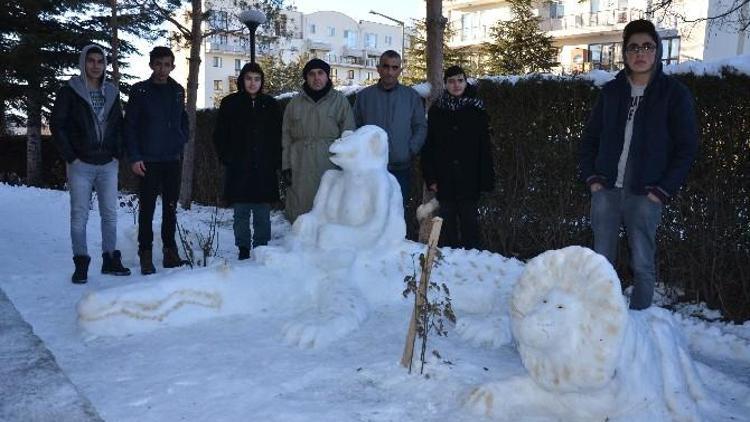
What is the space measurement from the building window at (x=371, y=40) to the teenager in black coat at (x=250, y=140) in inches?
2474

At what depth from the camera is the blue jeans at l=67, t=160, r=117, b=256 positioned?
494 cm

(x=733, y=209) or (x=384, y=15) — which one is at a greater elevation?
(x=384, y=15)

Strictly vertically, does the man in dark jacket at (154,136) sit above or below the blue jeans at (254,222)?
above

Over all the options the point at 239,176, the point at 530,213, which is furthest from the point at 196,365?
the point at 530,213

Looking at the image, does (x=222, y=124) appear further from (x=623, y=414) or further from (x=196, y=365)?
(x=623, y=414)

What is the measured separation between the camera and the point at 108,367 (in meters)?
3.18

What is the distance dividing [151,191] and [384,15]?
21.3m

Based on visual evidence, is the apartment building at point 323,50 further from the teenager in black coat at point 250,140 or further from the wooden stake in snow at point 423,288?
the wooden stake in snow at point 423,288

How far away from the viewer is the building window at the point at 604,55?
2781cm

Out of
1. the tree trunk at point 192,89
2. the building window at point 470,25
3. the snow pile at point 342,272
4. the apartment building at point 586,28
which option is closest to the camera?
the snow pile at point 342,272

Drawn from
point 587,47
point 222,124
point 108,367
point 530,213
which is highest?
point 587,47

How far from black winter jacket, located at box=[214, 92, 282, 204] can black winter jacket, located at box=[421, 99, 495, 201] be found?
1.41 m

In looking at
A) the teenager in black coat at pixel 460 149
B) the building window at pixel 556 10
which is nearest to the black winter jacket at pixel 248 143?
the teenager in black coat at pixel 460 149

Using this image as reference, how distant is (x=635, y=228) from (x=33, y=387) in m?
3.31
